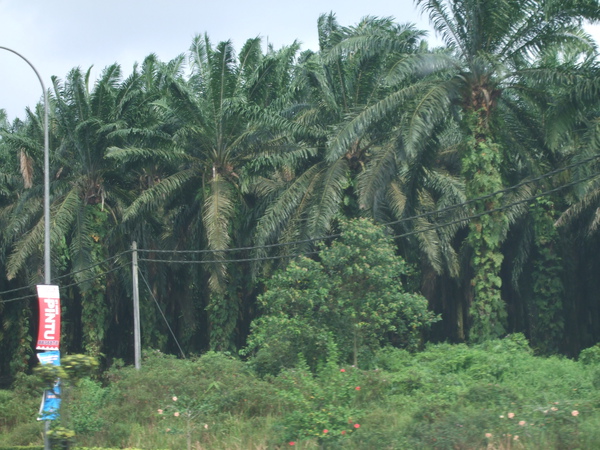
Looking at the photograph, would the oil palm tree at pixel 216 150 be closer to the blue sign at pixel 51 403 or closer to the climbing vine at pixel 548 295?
the climbing vine at pixel 548 295

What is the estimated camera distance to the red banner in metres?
16.2

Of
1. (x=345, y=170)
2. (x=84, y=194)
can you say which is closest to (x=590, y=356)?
(x=345, y=170)

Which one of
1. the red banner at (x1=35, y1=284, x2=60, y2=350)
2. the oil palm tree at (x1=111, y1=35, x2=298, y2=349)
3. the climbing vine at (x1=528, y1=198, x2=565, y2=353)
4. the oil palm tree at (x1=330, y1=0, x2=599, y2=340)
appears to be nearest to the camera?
the red banner at (x1=35, y1=284, x2=60, y2=350)

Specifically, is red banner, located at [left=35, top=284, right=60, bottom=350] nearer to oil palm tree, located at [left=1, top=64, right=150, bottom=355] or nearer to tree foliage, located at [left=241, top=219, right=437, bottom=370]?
tree foliage, located at [left=241, top=219, right=437, bottom=370]

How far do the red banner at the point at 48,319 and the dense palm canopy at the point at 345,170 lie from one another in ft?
25.1

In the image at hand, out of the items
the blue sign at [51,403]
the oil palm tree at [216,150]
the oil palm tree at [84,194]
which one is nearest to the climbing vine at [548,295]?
the oil palm tree at [216,150]

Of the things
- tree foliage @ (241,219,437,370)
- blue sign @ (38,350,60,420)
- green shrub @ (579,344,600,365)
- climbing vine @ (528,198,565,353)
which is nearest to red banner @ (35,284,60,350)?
blue sign @ (38,350,60,420)

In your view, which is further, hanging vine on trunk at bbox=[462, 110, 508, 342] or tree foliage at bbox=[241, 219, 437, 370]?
hanging vine on trunk at bbox=[462, 110, 508, 342]

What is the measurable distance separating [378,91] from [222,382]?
10447 mm

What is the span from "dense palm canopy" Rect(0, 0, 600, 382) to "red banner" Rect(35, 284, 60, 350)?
25.1 feet

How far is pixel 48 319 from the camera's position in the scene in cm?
1652

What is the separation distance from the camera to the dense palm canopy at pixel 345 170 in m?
21.4

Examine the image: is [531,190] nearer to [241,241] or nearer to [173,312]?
[241,241]

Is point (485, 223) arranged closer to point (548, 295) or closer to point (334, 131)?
point (334, 131)
